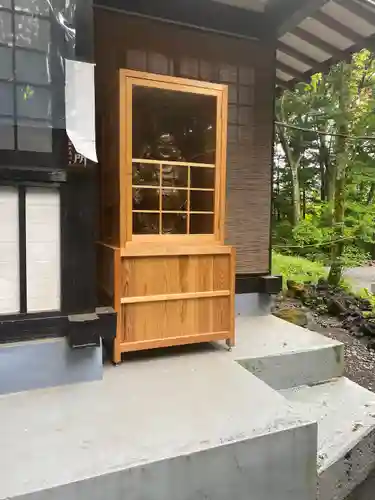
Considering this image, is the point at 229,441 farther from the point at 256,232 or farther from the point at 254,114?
the point at 254,114

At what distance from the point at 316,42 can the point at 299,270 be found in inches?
170

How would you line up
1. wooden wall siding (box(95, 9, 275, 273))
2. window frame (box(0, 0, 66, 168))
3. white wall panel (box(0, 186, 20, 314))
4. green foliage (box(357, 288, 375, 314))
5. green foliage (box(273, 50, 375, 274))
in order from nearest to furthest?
window frame (box(0, 0, 66, 168)), white wall panel (box(0, 186, 20, 314)), wooden wall siding (box(95, 9, 275, 273)), green foliage (box(357, 288, 375, 314)), green foliage (box(273, 50, 375, 274))

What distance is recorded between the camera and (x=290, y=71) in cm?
569

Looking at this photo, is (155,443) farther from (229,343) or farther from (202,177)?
(202,177)

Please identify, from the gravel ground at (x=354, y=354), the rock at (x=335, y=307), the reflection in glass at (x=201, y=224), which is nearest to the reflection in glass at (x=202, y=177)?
the reflection in glass at (x=201, y=224)

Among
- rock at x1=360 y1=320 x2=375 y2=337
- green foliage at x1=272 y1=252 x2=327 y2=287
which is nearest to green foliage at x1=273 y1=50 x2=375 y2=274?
green foliage at x1=272 y1=252 x2=327 y2=287

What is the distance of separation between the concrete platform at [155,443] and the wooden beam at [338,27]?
12.3ft

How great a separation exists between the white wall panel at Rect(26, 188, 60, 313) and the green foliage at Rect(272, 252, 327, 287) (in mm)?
5662

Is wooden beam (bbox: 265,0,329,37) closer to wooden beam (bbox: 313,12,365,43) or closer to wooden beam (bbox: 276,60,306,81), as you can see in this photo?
wooden beam (bbox: 313,12,365,43)

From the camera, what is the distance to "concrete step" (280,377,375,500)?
8.23 feet

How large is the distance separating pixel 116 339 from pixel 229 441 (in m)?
1.23

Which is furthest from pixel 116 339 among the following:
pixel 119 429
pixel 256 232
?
pixel 256 232

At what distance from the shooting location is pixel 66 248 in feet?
8.59

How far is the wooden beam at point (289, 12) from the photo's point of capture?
12.8 feet
